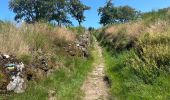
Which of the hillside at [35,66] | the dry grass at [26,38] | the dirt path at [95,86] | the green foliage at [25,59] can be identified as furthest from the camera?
the dry grass at [26,38]

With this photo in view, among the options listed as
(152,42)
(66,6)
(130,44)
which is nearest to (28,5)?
(66,6)

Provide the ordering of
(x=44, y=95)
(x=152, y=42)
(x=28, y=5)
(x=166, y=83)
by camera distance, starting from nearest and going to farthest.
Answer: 1. (x=166, y=83)
2. (x=44, y=95)
3. (x=152, y=42)
4. (x=28, y=5)

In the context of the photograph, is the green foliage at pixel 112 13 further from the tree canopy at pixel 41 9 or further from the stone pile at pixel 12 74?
the stone pile at pixel 12 74

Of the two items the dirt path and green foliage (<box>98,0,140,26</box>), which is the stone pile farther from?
green foliage (<box>98,0,140,26</box>)

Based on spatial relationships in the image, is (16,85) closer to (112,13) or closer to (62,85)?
(62,85)

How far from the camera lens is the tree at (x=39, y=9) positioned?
63906 millimetres

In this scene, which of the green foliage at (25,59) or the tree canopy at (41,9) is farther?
the tree canopy at (41,9)

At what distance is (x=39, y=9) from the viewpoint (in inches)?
2530

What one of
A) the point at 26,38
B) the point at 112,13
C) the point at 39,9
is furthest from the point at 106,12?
the point at 26,38

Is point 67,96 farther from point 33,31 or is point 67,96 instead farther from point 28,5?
point 28,5

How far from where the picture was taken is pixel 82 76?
14758 mm

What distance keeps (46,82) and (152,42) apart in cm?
453

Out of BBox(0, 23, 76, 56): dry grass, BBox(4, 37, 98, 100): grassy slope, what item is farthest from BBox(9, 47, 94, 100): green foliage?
BBox(0, 23, 76, 56): dry grass

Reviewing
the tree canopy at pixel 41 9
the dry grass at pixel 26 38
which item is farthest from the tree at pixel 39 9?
the dry grass at pixel 26 38
